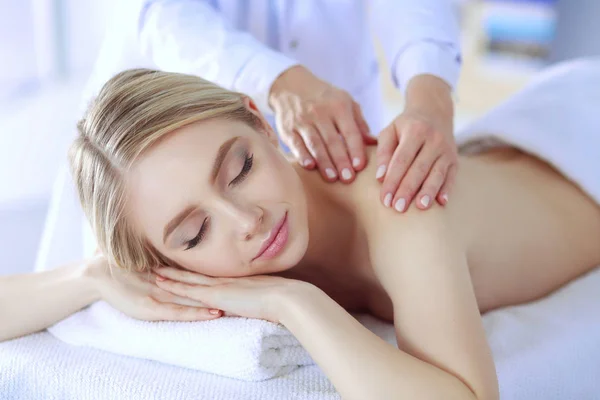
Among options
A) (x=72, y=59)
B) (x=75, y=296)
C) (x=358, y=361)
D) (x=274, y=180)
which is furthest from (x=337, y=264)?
(x=72, y=59)

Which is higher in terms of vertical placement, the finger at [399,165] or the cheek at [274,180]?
the cheek at [274,180]

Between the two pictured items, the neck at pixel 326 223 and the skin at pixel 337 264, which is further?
the neck at pixel 326 223

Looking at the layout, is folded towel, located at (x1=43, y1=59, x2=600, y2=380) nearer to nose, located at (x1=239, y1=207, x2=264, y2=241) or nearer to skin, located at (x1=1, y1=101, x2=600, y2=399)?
skin, located at (x1=1, y1=101, x2=600, y2=399)

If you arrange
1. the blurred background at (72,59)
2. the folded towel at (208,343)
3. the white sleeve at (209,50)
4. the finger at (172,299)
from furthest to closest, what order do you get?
the blurred background at (72,59) < the white sleeve at (209,50) < the finger at (172,299) < the folded towel at (208,343)

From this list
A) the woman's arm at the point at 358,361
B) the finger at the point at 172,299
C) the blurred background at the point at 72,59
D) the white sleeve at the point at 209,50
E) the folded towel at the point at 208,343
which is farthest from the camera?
the blurred background at the point at 72,59

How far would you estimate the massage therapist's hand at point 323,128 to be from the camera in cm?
148

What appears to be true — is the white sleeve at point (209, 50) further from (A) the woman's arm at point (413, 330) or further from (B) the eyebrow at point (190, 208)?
(A) the woman's arm at point (413, 330)

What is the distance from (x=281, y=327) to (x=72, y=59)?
3.69 metres

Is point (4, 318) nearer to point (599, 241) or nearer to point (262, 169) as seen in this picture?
point (262, 169)

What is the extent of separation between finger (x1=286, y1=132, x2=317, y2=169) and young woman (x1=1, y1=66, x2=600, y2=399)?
0.04 metres

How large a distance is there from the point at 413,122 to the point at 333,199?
0.22 metres

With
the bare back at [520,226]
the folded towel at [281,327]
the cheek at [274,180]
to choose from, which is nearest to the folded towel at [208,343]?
the folded towel at [281,327]

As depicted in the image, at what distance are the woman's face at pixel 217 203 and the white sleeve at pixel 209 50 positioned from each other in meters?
0.34

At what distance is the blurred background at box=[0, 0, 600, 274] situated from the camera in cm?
340
